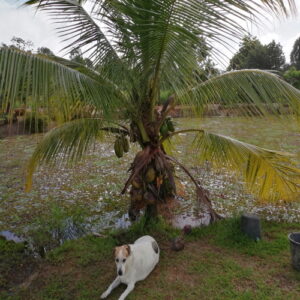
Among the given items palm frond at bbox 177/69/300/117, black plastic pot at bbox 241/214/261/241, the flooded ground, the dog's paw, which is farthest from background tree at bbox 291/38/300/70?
the dog's paw

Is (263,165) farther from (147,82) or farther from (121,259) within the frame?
(121,259)

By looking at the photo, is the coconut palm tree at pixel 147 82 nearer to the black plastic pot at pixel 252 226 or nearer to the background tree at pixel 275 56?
the black plastic pot at pixel 252 226

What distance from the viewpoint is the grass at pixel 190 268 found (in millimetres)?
2232

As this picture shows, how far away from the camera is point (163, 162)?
270 cm

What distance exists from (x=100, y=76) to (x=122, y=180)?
10.1 ft

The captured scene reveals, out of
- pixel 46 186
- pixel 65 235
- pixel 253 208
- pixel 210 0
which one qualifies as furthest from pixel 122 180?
pixel 210 0

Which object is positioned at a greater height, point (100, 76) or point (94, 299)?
point (100, 76)

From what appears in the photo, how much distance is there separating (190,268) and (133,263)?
602 millimetres

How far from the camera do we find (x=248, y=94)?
104 inches

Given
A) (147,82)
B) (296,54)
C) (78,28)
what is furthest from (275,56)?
(78,28)

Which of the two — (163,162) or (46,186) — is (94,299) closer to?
(163,162)

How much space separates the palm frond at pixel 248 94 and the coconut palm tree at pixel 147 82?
1 centimetres

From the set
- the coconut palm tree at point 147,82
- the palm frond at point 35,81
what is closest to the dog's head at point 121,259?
the coconut palm tree at point 147,82

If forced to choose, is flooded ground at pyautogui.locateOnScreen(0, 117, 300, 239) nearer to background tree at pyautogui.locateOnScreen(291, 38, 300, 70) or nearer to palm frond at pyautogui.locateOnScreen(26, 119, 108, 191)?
palm frond at pyautogui.locateOnScreen(26, 119, 108, 191)
